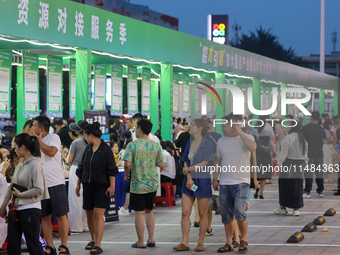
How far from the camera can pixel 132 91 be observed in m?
14.0

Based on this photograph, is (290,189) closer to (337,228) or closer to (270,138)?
(337,228)

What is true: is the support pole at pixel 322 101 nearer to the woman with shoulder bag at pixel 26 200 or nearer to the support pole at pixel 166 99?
the support pole at pixel 166 99

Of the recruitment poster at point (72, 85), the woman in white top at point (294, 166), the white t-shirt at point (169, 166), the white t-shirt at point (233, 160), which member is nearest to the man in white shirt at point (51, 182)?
the white t-shirt at point (233, 160)

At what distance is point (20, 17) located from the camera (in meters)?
8.91

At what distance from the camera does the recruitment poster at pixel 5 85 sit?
1000cm

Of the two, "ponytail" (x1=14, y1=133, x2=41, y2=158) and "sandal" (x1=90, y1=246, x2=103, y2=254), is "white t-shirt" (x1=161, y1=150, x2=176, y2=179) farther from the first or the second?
"ponytail" (x1=14, y1=133, x2=41, y2=158)

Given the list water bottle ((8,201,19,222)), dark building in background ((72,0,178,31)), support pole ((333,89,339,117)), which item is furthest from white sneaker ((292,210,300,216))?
dark building in background ((72,0,178,31))

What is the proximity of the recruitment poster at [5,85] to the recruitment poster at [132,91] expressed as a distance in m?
4.09

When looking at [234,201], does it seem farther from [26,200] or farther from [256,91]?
[256,91]

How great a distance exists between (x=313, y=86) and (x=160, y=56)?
15.0m

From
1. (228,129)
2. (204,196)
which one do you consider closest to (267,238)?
(204,196)

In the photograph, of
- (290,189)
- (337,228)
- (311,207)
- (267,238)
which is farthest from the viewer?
(311,207)

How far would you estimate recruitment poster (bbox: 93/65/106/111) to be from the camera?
12203mm

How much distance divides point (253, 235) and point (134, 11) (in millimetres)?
43974
